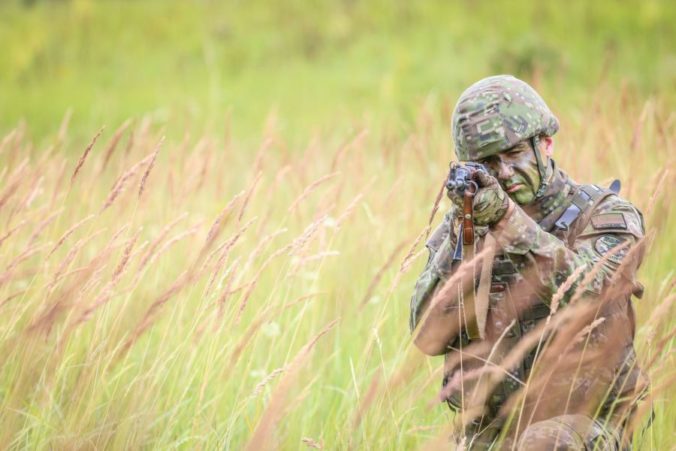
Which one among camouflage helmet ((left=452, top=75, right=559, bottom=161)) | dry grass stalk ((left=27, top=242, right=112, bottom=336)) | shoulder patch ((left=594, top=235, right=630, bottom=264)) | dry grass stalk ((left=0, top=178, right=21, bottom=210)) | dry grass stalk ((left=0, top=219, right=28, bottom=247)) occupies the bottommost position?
shoulder patch ((left=594, top=235, right=630, bottom=264))

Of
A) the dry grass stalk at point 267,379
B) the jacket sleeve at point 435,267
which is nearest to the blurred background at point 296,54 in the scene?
the jacket sleeve at point 435,267

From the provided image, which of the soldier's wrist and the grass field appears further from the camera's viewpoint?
the grass field

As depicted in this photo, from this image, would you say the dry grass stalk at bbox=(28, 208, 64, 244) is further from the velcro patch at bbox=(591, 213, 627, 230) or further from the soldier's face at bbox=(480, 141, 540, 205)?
the velcro patch at bbox=(591, 213, 627, 230)

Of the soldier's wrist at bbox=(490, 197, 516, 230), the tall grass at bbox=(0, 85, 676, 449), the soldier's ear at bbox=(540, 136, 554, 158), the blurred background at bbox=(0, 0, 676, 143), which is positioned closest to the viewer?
the soldier's wrist at bbox=(490, 197, 516, 230)

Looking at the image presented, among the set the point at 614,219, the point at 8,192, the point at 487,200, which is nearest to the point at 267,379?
the point at 487,200

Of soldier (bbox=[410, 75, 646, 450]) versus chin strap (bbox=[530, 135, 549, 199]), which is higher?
chin strap (bbox=[530, 135, 549, 199])

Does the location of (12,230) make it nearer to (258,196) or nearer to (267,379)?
(267,379)

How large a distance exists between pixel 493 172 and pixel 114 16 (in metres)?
11.9

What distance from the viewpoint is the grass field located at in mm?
2031

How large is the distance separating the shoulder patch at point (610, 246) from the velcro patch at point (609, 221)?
0.03 meters

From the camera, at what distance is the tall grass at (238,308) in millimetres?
1951

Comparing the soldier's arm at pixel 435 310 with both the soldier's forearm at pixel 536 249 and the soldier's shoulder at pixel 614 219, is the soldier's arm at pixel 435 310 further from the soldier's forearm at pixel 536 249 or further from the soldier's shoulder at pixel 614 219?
the soldier's shoulder at pixel 614 219

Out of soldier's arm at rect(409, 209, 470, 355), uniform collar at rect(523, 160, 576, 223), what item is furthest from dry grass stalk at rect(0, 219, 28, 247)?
uniform collar at rect(523, 160, 576, 223)

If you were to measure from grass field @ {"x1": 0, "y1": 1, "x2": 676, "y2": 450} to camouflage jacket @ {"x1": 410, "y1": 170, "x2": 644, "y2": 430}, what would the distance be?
0.11 metres
